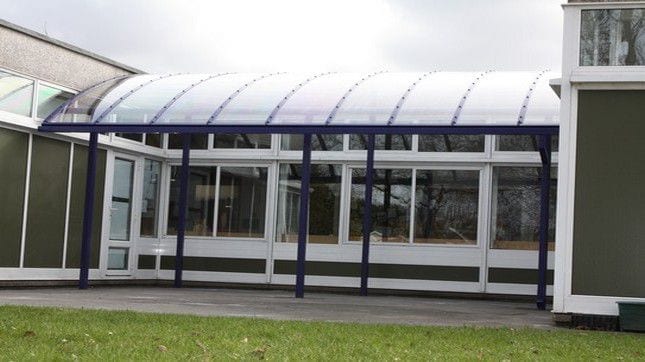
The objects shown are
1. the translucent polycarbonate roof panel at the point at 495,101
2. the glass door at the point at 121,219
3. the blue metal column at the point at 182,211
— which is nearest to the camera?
the translucent polycarbonate roof panel at the point at 495,101

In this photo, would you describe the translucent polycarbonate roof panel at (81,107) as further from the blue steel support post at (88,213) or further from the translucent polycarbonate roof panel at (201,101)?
the translucent polycarbonate roof panel at (201,101)

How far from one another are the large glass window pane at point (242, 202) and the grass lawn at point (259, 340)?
8.76m

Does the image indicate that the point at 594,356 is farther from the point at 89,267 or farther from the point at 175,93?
the point at 89,267

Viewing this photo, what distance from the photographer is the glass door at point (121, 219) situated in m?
17.8

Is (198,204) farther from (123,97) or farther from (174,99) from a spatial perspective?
(174,99)

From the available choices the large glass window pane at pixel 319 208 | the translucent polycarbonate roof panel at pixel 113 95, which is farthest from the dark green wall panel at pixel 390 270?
the translucent polycarbonate roof panel at pixel 113 95

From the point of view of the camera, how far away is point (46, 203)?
51.9 ft

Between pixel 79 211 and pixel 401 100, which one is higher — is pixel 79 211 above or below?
below

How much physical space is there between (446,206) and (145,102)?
524 centimetres

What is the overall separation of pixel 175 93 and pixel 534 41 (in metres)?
5.49

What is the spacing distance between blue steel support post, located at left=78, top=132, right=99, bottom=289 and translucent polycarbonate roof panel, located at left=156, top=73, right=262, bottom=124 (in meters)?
1.34

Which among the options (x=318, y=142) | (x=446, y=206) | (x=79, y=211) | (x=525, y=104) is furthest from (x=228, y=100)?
(x=446, y=206)

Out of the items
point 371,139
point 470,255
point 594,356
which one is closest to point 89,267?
point 371,139

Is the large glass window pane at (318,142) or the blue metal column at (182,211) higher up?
the large glass window pane at (318,142)
